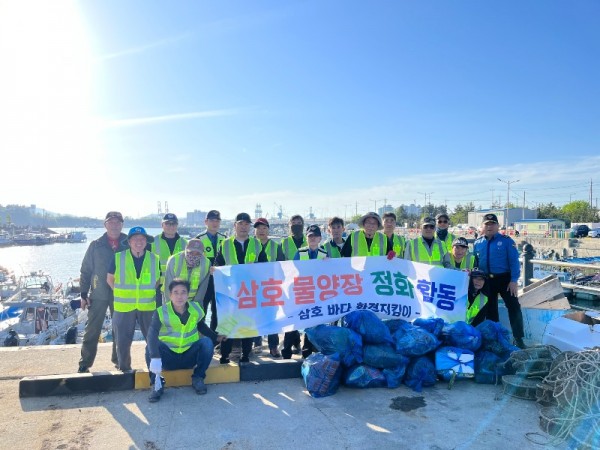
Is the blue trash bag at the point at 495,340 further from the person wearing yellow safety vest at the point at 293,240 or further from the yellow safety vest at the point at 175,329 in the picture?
the yellow safety vest at the point at 175,329

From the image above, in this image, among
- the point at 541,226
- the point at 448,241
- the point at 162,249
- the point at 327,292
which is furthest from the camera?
the point at 541,226

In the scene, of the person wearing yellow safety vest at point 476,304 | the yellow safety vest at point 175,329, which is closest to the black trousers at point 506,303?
the person wearing yellow safety vest at point 476,304

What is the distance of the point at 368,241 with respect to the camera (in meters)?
5.49

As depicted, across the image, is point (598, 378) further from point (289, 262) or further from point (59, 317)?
point (59, 317)

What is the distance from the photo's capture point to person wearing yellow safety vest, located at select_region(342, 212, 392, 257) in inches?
215

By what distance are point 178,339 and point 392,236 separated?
3288mm

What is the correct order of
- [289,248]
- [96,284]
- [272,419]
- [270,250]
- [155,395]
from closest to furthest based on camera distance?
[272,419] < [155,395] < [96,284] < [270,250] < [289,248]

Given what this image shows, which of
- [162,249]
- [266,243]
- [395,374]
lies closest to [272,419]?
[395,374]

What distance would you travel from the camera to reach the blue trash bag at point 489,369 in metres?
4.14

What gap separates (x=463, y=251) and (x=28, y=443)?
5.28m

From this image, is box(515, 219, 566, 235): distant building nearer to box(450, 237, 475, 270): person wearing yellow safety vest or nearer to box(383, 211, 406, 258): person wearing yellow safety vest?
box(450, 237, 475, 270): person wearing yellow safety vest

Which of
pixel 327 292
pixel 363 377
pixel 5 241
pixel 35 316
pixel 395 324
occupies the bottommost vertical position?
pixel 5 241

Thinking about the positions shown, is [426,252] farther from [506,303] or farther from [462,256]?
[506,303]

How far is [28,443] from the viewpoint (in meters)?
3.09
